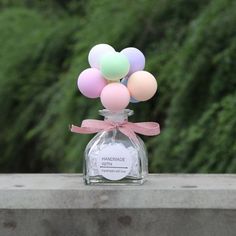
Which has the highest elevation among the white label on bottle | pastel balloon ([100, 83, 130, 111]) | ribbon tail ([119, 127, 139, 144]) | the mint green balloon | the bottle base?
the mint green balloon

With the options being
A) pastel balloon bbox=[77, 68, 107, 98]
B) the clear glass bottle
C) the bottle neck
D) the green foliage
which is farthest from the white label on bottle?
the green foliage

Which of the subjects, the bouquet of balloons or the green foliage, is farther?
the green foliage

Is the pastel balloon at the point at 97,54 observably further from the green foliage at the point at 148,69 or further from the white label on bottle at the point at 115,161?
the green foliage at the point at 148,69

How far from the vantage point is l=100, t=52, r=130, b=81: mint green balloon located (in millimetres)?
2797

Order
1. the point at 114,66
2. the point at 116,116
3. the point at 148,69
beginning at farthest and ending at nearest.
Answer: the point at 148,69 → the point at 116,116 → the point at 114,66

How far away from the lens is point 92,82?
2.87m

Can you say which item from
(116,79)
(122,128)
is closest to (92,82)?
(116,79)

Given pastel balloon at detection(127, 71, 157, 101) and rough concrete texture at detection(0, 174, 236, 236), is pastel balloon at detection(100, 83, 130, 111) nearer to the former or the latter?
Answer: pastel balloon at detection(127, 71, 157, 101)

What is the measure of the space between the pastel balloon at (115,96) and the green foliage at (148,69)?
2061mm

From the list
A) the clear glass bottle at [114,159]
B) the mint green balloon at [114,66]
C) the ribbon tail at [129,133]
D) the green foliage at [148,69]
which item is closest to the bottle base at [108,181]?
the clear glass bottle at [114,159]

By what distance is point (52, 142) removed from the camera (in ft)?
22.2

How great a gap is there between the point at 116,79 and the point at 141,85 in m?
0.09

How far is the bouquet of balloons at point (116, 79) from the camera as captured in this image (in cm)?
282

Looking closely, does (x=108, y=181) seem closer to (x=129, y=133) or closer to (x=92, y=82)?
(x=129, y=133)
